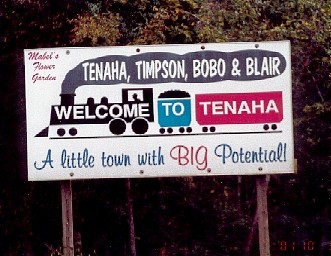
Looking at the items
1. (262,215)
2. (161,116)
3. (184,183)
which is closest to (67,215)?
(161,116)

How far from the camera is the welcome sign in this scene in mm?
11047

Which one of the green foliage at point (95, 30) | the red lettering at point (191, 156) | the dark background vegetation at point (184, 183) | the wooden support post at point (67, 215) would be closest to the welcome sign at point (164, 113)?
the red lettering at point (191, 156)

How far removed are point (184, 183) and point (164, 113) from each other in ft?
28.2

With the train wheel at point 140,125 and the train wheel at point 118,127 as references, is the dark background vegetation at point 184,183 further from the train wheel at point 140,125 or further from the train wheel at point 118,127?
the train wheel at point 140,125

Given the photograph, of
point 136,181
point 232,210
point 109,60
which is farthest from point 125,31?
point 109,60

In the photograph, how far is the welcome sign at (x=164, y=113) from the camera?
1105 centimetres

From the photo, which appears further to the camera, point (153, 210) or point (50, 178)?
point (153, 210)

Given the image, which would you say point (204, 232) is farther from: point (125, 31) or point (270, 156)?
point (270, 156)

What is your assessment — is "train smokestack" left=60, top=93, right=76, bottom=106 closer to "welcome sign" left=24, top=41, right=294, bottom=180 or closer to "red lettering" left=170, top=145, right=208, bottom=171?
"welcome sign" left=24, top=41, right=294, bottom=180

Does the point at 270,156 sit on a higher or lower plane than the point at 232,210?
higher

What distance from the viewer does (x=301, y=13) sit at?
62.6ft

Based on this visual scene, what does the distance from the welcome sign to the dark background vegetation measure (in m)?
6.10

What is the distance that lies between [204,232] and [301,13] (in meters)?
5.67

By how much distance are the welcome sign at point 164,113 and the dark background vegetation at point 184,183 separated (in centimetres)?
610
